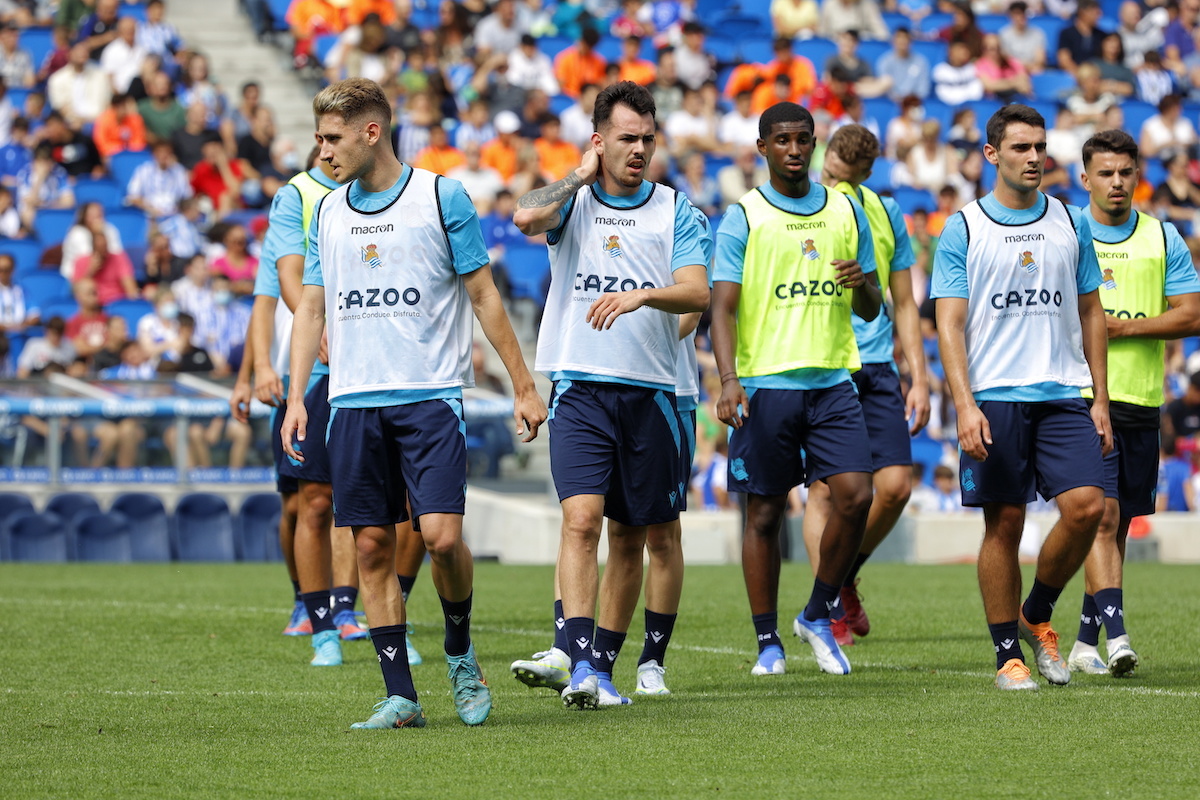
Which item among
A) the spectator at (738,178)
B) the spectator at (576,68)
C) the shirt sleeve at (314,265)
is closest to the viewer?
the shirt sleeve at (314,265)

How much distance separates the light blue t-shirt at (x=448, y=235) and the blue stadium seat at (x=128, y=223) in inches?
555

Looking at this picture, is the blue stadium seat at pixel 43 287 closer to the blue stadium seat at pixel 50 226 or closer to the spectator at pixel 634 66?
the blue stadium seat at pixel 50 226

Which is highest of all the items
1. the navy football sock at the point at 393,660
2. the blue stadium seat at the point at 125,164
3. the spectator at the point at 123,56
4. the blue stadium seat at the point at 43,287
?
the spectator at the point at 123,56

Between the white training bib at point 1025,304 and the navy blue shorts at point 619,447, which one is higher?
the white training bib at point 1025,304

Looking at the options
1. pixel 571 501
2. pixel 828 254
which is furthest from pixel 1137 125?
pixel 571 501

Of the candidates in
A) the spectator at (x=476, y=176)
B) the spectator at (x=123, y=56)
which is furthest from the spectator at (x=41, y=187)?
the spectator at (x=476, y=176)

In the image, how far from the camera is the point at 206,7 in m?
25.0

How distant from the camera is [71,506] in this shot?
629 inches

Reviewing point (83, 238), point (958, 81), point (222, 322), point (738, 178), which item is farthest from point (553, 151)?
point (958, 81)

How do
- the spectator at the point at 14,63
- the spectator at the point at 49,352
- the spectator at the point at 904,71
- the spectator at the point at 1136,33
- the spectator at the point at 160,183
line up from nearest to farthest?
the spectator at the point at 49,352, the spectator at the point at 160,183, the spectator at the point at 14,63, the spectator at the point at 904,71, the spectator at the point at 1136,33

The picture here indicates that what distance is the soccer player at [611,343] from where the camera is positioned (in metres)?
6.45

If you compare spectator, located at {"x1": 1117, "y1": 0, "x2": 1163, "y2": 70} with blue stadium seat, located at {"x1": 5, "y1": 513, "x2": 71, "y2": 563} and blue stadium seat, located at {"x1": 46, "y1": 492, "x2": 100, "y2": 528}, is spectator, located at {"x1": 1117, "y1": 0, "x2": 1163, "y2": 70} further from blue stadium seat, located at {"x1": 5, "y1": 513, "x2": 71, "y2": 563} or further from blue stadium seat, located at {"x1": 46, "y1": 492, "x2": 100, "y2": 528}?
blue stadium seat, located at {"x1": 5, "y1": 513, "x2": 71, "y2": 563}

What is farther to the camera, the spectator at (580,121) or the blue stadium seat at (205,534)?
the spectator at (580,121)

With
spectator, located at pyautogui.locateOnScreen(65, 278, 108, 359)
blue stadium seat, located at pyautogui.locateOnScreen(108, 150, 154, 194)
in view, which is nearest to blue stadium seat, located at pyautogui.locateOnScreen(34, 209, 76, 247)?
blue stadium seat, located at pyautogui.locateOnScreen(108, 150, 154, 194)
